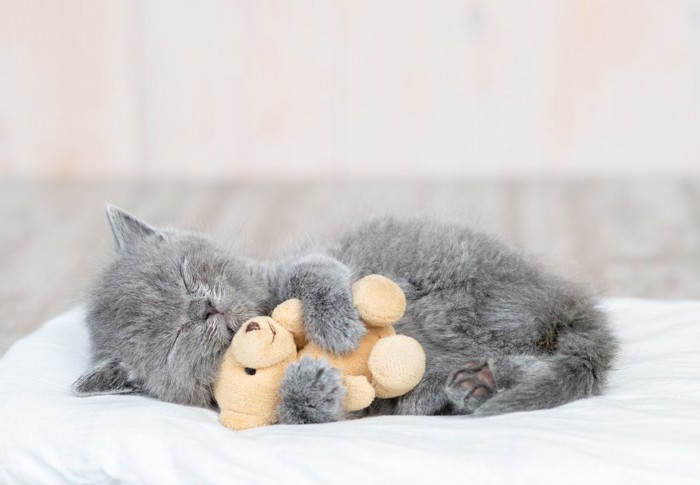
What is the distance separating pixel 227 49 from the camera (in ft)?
15.0

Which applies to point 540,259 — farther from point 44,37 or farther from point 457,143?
point 44,37

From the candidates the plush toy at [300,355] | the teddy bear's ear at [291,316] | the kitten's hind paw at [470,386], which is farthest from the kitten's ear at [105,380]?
the kitten's hind paw at [470,386]

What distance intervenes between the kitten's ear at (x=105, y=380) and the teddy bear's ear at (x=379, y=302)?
1.36 feet

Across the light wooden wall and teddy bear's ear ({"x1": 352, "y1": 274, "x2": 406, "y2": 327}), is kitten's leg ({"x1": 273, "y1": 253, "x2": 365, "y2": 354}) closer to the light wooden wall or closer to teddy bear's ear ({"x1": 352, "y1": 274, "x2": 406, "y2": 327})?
teddy bear's ear ({"x1": 352, "y1": 274, "x2": 406, "y2": 327})

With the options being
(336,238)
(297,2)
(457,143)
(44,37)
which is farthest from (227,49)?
(336,238)

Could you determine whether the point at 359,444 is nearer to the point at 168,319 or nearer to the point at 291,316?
the point at 291,316

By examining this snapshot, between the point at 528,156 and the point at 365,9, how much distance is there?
1000 mm

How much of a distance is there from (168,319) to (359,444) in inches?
16.3

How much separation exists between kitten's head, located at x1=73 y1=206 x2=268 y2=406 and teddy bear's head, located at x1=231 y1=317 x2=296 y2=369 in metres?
0.07

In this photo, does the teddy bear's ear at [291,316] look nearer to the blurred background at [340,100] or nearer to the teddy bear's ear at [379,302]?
the teddy bear's ear at [379,302]

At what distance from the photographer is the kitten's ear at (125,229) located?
188 cm

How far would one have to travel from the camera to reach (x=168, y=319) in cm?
167

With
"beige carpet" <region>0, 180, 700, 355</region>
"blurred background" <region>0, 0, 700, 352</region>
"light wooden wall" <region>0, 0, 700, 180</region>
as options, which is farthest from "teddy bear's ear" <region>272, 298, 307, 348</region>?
"light wooden wall" <region>0, 0, 700, 180</region>

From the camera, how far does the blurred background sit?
14.4 ft
